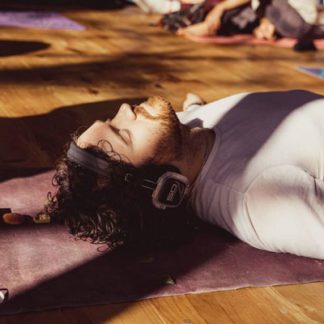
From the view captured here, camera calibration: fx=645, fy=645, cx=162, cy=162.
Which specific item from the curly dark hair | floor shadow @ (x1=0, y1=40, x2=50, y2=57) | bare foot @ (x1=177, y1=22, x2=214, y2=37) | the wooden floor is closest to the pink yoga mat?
bare foot @ (x1=177, y1=22, x2=214, y2=37)

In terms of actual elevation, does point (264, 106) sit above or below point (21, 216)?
above

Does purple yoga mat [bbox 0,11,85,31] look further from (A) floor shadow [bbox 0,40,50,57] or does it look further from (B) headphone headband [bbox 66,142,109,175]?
(B) headphone headband [bbox 66,142,109,175]

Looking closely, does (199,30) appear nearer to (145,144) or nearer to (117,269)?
(145,144)

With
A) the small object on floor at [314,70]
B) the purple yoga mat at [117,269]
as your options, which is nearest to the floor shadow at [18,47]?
the small object on floor at [314,70]

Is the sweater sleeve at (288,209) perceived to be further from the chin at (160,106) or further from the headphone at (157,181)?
the chin at (160,106)

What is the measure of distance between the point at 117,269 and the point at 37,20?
3118 mm

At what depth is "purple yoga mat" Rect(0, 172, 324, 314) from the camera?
4.48 feet

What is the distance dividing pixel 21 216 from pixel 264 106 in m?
0.73

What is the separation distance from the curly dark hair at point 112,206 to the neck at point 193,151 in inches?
2.4

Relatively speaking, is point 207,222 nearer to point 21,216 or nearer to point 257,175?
point 257,175

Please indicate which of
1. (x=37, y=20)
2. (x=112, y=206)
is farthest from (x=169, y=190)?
(x=37, y=20)

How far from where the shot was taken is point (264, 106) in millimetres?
1803

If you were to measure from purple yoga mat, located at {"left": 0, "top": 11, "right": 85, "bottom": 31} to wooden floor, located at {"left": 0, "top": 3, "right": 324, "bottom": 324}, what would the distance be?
A: 13 cm

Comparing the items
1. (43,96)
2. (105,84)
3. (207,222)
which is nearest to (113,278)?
(207,222)
